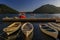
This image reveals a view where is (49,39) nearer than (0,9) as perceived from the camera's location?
Yes

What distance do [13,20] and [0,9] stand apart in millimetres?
116954

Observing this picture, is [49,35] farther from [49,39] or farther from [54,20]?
[54,20]

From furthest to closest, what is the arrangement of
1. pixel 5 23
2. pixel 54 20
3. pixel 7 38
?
pixel 5 23
pixel 54 20
pixel 7 38

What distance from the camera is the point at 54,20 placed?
107 ft

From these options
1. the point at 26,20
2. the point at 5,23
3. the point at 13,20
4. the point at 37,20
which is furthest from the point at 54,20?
the point at 5,23

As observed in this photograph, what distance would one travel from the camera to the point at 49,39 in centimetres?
1808

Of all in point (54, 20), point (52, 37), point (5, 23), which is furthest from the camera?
point (5, 23)

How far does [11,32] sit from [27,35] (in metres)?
2.90

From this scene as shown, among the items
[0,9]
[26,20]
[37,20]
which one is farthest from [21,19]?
[0,9]

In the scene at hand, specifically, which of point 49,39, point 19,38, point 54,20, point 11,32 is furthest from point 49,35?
point 54,20

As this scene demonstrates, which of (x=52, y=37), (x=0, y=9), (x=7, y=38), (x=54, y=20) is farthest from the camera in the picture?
(x=0, y=9)

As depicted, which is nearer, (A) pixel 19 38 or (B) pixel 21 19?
(A) pixel 19 38

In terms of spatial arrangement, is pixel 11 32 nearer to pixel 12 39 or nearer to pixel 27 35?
pixel 12 39

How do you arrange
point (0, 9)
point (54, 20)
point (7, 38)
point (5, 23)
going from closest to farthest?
point (7, 38) < point (54, 20) < point (5, 23) < point (0, 9)
